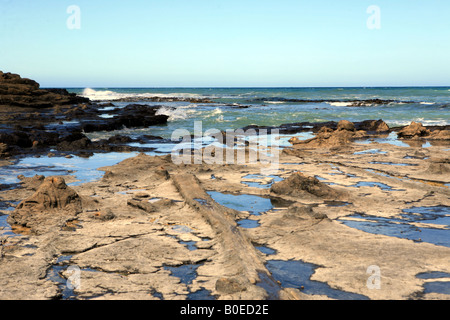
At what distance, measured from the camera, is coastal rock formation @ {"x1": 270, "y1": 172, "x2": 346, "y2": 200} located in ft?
22.0

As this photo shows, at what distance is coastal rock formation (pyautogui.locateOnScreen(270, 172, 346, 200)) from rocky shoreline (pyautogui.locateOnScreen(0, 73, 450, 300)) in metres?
0.02

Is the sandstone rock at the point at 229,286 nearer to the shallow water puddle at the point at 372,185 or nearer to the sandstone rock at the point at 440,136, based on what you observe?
the shallow water puddle at the point at 372,185

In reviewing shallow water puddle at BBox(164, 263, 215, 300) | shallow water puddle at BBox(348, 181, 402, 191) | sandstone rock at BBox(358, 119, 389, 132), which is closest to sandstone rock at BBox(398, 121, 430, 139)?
sandstone rock at BBox(358, 119, 389, 132)

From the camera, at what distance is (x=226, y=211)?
18.9 feet

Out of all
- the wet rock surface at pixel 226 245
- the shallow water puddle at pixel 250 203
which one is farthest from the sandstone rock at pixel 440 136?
the shallow water puddle at pixel 250 203

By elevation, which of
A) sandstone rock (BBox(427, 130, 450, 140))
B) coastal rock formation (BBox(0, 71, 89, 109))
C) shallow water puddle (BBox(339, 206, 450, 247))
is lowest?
shallow water puddle (BBox(339, 206, 450, 247))

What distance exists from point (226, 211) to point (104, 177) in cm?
329

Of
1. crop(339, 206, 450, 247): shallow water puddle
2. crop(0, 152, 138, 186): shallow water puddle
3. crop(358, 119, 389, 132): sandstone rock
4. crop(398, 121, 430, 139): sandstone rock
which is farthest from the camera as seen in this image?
crop(358, 119, 389, 132): sandstone rock

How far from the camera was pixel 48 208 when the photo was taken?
18.9 feet

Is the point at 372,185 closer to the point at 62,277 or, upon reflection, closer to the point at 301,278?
the point at 301,278

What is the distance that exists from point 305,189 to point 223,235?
8.11 feet

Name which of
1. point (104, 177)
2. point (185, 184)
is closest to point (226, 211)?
point (185, 184)

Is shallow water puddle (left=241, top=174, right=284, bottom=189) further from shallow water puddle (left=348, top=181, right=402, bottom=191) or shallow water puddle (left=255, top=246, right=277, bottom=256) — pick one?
shallow water puddle (left=255, top=246, right=277, bottom=256)
